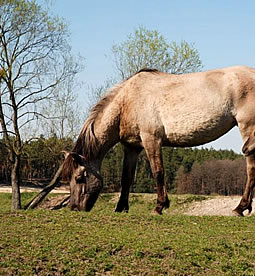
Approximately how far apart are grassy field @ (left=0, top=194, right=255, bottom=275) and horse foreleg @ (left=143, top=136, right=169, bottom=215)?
1.28 m

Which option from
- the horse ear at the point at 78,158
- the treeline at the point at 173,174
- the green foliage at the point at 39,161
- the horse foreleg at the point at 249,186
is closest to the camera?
the horse foreleg at the point at 249,186

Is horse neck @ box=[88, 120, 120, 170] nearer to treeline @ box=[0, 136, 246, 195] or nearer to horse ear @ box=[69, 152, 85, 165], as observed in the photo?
horse ear @ box=[69, 152, 85, 165]

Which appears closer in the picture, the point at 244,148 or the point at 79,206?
the point at 244,148

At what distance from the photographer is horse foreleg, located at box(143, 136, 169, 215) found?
9219 mm

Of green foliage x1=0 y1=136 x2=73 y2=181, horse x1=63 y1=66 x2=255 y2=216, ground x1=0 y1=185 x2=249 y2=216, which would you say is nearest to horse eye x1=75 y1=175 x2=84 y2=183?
horse x1=63 y1=66 x2=255 y2=216

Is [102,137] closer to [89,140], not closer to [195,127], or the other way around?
[89,140]

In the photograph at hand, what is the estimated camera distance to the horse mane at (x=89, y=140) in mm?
9625

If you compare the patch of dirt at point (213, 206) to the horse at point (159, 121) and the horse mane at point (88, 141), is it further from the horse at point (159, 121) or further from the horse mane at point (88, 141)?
the horse mane at point (88, 141)

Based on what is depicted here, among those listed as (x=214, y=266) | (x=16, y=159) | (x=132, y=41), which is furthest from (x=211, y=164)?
(x=214, y=266)

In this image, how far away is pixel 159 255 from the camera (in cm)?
603

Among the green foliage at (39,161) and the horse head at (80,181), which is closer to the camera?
the horse head at (80,181)

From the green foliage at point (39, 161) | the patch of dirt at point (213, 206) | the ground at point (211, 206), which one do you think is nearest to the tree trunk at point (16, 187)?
the green foliage at point (39, 161)

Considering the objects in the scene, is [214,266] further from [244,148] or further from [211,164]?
[211,164]

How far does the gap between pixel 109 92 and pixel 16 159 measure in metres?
13.0
